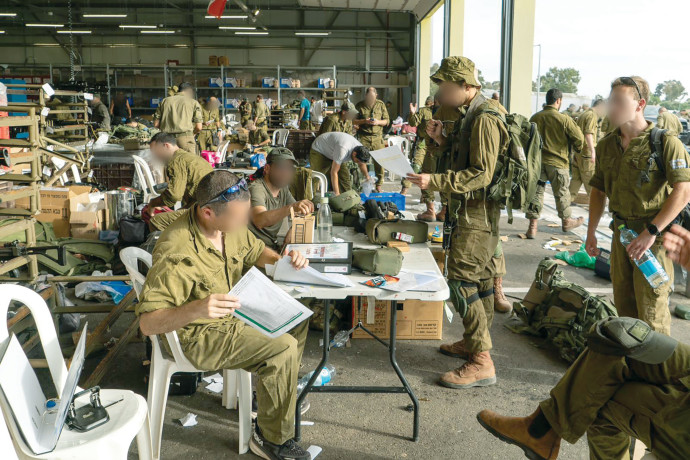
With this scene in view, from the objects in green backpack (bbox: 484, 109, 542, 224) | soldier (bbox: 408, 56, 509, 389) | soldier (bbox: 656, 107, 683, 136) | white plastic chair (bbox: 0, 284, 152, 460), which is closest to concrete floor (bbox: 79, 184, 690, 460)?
soldier (bbox: 408, 56, 509, 389)

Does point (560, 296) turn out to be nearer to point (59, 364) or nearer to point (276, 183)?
point (276, 183)

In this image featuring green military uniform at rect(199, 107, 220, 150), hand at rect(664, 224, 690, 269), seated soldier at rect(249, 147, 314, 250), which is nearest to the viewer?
hand at rect(664, 224, 690, 269)

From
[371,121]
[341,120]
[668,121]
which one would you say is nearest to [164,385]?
[341,120]

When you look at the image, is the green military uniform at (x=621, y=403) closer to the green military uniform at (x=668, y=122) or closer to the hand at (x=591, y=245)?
the hand at (x=591, y=245)

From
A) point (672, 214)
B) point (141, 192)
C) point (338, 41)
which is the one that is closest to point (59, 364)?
point (672, 214)

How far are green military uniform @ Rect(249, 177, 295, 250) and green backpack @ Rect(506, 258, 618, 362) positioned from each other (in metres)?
1.99

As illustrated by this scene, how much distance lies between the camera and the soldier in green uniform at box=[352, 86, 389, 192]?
1011 centimetres

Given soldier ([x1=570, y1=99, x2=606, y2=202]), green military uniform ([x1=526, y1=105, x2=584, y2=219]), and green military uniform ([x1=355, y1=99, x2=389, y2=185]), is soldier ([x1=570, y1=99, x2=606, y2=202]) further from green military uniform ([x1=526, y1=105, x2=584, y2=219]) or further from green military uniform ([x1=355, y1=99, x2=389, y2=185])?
green military uniform ([x1=355, y1=99, x2=389, y2=185])

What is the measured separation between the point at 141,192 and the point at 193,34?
18547 millimetres

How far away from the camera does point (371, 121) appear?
395 inches

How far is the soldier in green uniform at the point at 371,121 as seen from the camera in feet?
33.2

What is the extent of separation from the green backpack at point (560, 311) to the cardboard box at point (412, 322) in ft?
2.19

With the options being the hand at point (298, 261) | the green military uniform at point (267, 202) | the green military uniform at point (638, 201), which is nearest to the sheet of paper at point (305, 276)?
the hand at point (298, 261)

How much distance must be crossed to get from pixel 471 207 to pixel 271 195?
4.50 feet
